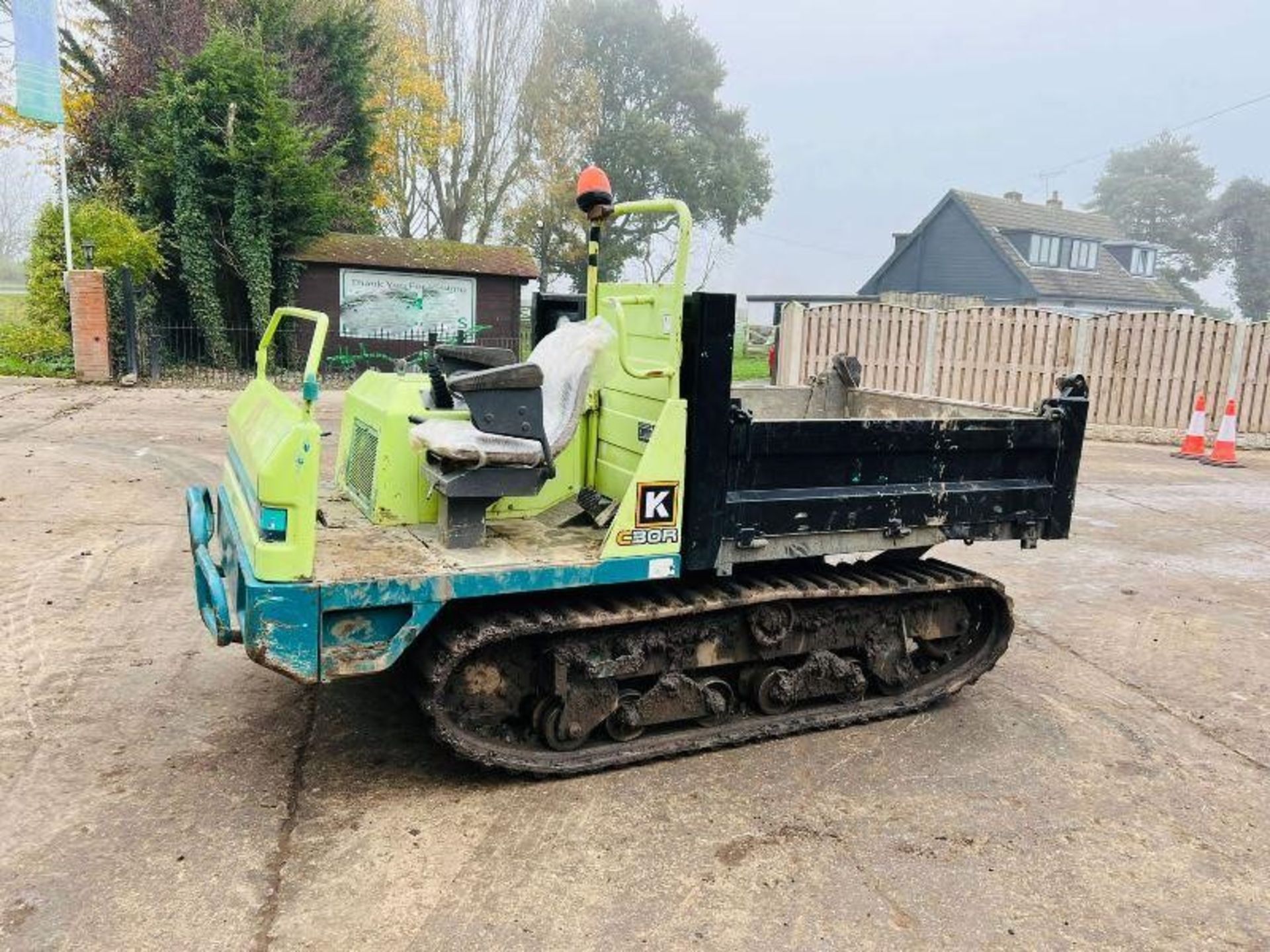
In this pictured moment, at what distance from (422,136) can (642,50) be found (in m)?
14.1

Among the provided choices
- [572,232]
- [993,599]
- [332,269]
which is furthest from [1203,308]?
[993,599]

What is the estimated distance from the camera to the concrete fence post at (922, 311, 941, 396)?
16.1 m

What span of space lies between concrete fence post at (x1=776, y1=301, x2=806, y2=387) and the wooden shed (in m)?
5.32

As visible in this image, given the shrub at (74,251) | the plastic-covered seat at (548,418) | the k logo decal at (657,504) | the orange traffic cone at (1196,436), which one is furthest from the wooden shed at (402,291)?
the k logo decal at (657,504)

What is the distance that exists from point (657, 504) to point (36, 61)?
17289mm

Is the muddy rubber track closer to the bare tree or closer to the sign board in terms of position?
the sign board

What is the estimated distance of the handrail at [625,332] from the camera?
13.3 ft

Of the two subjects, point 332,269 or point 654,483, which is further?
point 332,269

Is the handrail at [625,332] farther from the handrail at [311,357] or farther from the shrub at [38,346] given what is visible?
the shrub at [38,346]

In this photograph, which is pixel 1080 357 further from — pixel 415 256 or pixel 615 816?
pixel 615 816

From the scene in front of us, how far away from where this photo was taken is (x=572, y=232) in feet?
113

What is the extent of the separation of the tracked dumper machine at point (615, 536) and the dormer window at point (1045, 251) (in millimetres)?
37998

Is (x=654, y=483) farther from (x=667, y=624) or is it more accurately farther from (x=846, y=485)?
(x=846, y=485)

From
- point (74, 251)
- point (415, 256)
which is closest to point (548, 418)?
point (74, 251)
